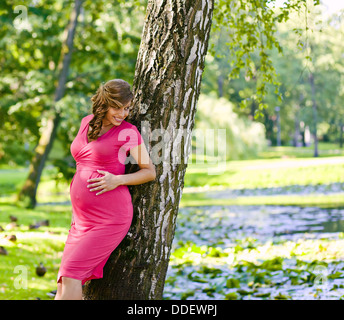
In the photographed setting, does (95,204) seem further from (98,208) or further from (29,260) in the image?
(29,260)

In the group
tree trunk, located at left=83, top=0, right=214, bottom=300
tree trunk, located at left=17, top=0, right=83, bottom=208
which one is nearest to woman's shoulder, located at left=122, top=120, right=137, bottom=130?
tree trunk, located at left=83, top=0, right=214, bottom=300

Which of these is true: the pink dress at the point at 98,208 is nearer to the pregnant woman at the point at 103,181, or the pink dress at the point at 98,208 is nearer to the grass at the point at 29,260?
the pregnant woman at the point at 103,181

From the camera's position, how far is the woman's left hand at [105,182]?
10.5ft

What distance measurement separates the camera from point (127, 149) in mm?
3256

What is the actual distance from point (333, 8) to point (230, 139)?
82.0 feet

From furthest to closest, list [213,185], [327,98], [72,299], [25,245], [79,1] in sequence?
[327,98], [213,185], [79,1], [25,245], [72,299]

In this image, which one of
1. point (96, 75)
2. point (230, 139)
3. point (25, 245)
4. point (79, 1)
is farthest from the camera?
point (230, 139)

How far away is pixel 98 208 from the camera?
10.6 feet

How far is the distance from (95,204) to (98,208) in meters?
0.03

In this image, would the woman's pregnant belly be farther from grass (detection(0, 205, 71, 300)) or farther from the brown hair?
grass (detection(0, 205, 71, 300))

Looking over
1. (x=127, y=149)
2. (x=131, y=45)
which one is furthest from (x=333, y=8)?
(x=131, y=45)

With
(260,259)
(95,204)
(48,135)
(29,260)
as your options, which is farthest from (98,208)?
(48,135)

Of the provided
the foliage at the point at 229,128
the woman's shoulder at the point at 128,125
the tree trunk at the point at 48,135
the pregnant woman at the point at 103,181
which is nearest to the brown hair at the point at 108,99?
the pregnant woman at the point at 103,181

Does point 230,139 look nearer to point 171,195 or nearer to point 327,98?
point 327,98
